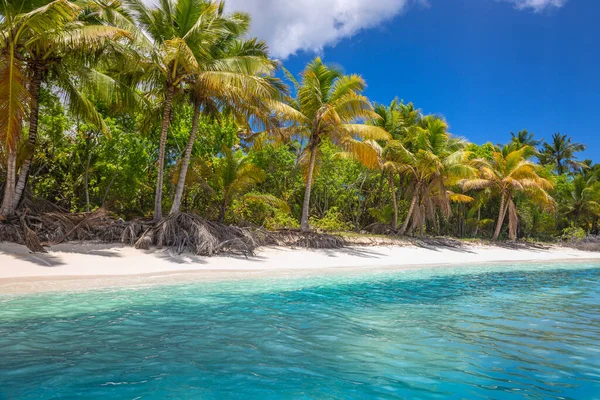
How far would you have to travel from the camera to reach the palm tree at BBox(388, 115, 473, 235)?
2181 cm

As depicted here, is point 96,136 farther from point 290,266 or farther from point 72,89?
point 290,266

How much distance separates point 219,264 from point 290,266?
2309mm

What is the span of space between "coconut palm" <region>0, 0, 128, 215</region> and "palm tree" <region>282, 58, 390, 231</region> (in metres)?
8.12

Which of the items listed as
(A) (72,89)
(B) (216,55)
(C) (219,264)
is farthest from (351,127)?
(A) (72,89)

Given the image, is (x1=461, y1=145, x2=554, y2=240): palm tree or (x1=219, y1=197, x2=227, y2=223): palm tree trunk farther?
(x1=461, y1=145, x2=554, y2=240): palm tree

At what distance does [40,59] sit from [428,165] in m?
18.6

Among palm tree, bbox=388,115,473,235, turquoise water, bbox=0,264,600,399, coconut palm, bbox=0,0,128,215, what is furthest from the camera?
palm tree, bbox=388,115,473,235

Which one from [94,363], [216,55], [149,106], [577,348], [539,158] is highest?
[539,158]

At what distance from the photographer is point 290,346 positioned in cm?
414

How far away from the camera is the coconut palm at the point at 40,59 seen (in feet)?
29.5

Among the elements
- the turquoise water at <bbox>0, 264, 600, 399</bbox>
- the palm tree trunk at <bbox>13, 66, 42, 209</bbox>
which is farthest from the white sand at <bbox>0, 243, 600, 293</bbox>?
the palm tree trunk at <bbox>13, 66, 42, 209</bbox>

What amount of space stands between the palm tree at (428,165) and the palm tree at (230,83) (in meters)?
9.58

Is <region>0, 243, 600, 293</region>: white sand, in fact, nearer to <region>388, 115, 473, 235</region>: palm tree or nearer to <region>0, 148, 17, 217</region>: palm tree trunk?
<region>0, 148, 17, 217</region>: palm tree trunk

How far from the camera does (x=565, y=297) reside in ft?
26.9
